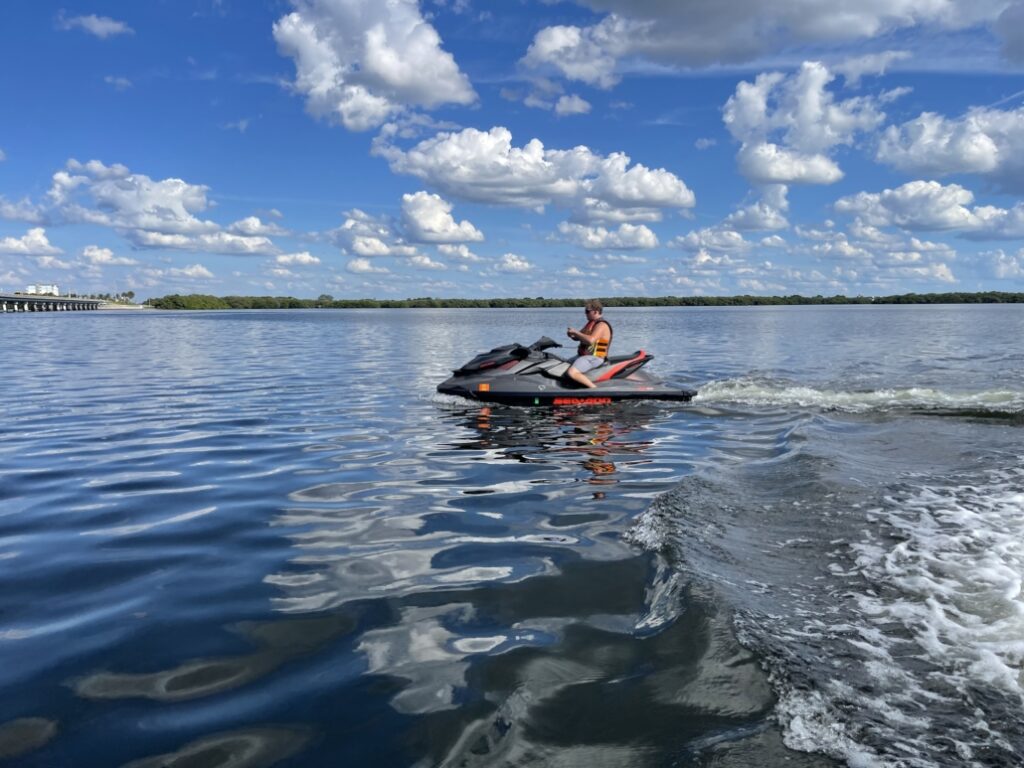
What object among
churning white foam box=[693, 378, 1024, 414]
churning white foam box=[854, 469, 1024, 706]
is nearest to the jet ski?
churning white foam box=[693, 378, 1024, 414]

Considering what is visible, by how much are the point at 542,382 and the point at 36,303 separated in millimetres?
146973

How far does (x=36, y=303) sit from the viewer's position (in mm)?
129750

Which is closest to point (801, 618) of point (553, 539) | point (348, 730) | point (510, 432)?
point (553, 539)

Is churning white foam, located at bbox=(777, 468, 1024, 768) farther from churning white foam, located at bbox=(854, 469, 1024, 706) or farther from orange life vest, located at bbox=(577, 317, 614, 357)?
orange life vest, located at bbox=(577, 317, 614, 357)

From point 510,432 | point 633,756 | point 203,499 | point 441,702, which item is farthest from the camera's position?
point 510,432

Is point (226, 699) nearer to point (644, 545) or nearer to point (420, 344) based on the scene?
point (644, 545)

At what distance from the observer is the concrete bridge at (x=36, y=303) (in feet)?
397

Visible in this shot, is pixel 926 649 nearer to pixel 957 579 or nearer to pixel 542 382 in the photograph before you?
pixel 957 579

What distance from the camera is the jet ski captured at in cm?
1233

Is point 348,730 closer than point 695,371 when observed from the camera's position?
Yes

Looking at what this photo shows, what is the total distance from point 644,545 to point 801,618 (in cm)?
135

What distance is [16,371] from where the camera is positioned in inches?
744

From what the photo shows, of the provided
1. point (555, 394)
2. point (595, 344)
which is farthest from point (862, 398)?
point (555, 394)

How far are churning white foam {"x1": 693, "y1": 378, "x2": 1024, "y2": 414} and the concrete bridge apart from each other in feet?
437
